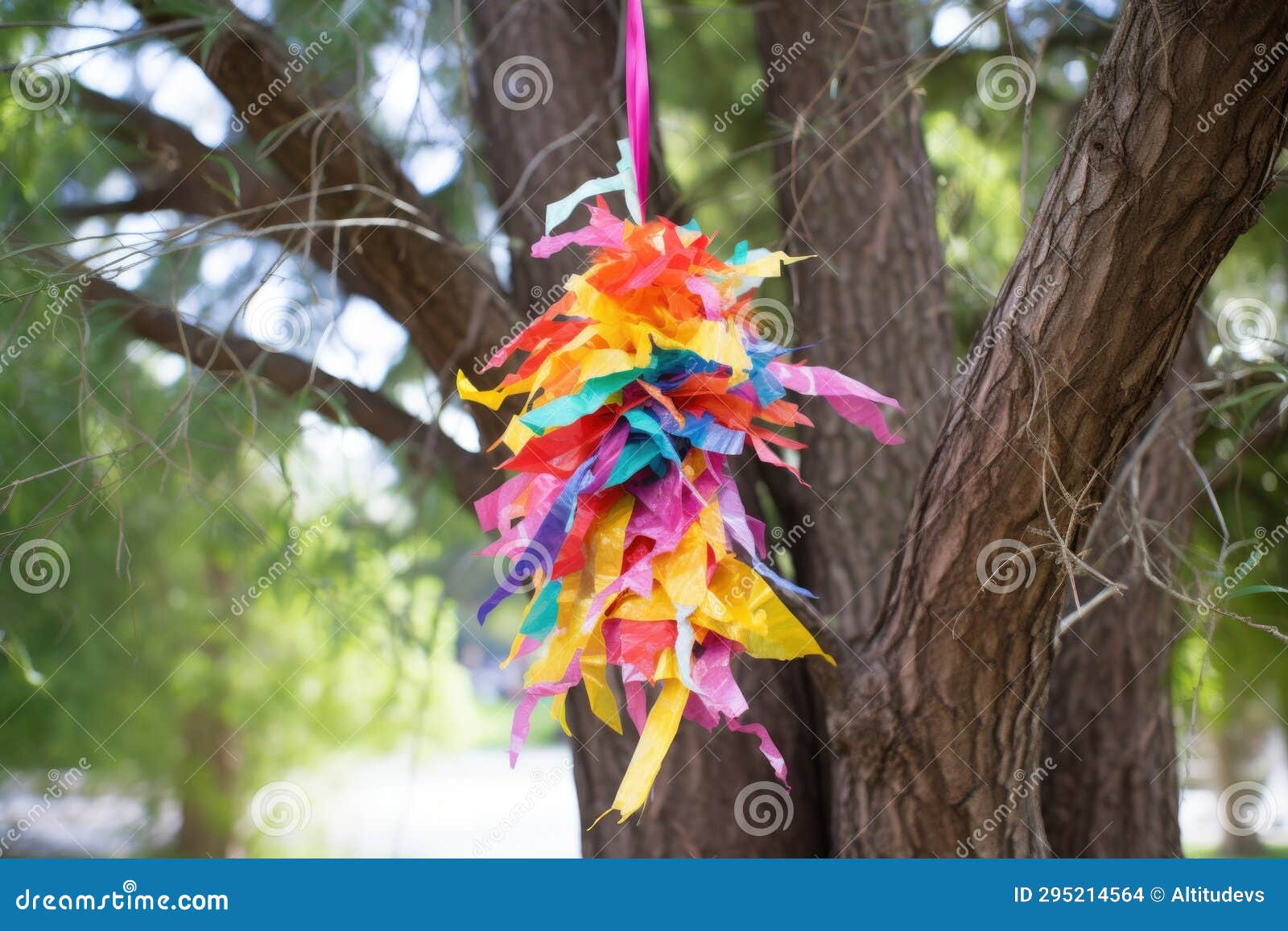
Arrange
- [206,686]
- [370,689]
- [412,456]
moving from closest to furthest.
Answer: [412,456]
[206,686]
[370,689]

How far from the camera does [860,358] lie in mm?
1751

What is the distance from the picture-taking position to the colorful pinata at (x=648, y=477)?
94 cm

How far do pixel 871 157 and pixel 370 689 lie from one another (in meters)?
4.56

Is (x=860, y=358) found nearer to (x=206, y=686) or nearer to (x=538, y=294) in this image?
(x=538, y=294)

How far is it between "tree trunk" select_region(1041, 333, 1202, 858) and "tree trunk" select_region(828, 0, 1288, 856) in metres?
0.46

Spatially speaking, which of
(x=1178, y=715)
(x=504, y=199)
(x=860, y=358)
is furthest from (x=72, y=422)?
(x=1178, y=715)
